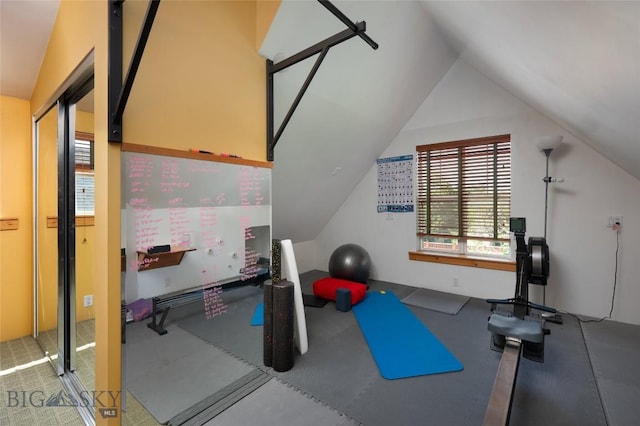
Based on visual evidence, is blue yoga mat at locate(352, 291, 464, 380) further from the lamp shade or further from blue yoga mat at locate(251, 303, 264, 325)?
the lamp shade

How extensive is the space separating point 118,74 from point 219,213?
0.99 meters

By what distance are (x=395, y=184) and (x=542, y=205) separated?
1881 millimetres

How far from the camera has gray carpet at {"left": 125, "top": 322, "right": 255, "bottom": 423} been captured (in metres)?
1.74

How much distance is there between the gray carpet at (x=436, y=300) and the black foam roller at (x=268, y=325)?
6.75 feet

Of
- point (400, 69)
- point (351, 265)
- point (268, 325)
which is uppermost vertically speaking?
point (400, 69)

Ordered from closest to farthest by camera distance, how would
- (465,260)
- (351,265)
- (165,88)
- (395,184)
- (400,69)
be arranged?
(165,88) → (400,69) → (465,260) → (351,265) → (395,184)

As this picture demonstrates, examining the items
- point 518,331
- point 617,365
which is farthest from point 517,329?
point 617,365

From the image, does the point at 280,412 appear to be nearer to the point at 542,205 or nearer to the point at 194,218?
the point at 194,218

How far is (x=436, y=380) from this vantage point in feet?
7.09

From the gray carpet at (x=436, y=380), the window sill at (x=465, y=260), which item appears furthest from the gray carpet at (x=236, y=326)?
the window sill at (x=465, y=260)

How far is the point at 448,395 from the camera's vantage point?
6.56 ft

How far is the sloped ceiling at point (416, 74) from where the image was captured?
1337 millimetres

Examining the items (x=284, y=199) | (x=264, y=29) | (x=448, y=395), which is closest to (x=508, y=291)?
(x=448, y=395)

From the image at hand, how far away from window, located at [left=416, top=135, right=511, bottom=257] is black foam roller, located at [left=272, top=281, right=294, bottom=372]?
2788 millimetres
